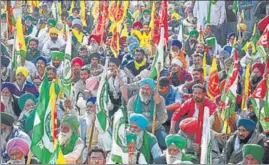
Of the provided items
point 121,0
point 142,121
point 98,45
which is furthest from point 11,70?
point 121,0

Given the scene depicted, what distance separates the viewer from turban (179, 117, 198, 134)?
14.1 m

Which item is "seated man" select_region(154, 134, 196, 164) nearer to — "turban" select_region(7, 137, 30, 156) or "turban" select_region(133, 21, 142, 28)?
"turban" select_region(7, 137, 30, 156)

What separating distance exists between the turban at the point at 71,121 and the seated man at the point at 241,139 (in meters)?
1.92

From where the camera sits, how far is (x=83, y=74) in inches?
677

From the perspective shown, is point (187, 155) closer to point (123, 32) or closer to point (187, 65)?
point (187, 65)

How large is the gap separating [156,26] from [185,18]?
2864 mm

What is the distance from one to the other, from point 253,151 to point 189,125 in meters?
1.17

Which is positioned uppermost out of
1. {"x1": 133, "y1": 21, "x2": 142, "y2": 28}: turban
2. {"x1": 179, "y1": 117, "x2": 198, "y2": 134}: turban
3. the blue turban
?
{"x1": 133, "y1": 21, "x2": 142, "y2": 28}: turban

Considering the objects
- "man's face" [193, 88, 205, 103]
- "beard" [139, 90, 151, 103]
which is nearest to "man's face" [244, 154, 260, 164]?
"man's face" [193, 88, 205, 103]

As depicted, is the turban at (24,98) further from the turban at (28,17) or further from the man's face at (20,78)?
the turban at (28,17)

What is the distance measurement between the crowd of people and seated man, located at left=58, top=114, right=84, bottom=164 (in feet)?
0.05

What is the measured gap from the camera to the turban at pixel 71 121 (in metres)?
13.9

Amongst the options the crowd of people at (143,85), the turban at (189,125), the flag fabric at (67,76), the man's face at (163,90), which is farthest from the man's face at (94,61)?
the turban at (189,125)

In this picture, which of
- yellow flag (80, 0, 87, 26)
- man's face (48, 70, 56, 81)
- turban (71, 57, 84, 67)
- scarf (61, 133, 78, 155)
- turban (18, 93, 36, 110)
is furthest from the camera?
yellow flag (80, 0, 87, 26)
